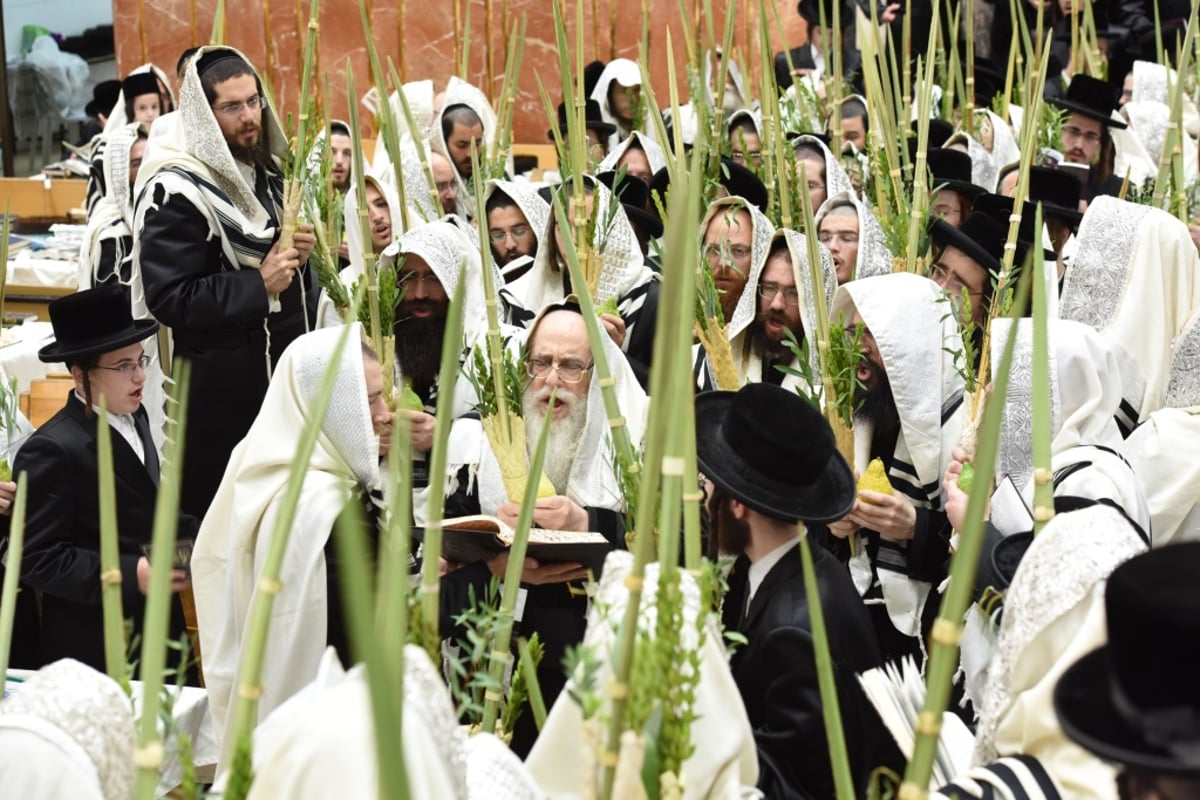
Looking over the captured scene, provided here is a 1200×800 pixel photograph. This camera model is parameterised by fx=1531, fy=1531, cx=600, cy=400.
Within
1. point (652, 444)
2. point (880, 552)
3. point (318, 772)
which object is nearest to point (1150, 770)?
point (652, 444)

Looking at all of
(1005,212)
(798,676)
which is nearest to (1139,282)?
(1005,212)

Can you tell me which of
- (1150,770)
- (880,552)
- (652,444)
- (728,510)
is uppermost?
(652,444)

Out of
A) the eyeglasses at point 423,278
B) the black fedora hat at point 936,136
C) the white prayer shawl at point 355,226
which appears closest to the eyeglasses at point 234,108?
the white prayer shawl at point 355,226

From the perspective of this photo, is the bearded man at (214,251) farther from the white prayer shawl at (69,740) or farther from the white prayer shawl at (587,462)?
the white prayer shawl at (69,740)

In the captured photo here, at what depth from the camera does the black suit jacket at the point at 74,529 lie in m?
3.45

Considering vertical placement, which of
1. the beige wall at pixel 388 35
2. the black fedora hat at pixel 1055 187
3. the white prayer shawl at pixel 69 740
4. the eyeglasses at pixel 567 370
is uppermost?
the beige wall at pixel 388 35

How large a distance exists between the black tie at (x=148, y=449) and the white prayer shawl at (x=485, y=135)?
2.03 meters

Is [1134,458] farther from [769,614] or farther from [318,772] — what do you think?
[318,772]

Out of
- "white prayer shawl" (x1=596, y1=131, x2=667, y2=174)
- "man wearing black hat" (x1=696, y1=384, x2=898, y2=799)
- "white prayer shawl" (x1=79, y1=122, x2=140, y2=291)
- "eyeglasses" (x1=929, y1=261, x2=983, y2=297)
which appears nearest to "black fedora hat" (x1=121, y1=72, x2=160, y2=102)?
"white prayer shawl" (x1=79, y1=122, x2=140, y2=291)

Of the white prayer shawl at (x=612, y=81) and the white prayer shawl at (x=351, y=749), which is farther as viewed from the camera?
the white prayer shawl at (x=612, y=81)

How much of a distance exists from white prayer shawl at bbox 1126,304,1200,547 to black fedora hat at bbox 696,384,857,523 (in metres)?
1.08

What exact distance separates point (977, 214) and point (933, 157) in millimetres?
1077

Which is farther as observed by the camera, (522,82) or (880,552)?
(522,82)

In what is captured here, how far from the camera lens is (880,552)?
3387mm
